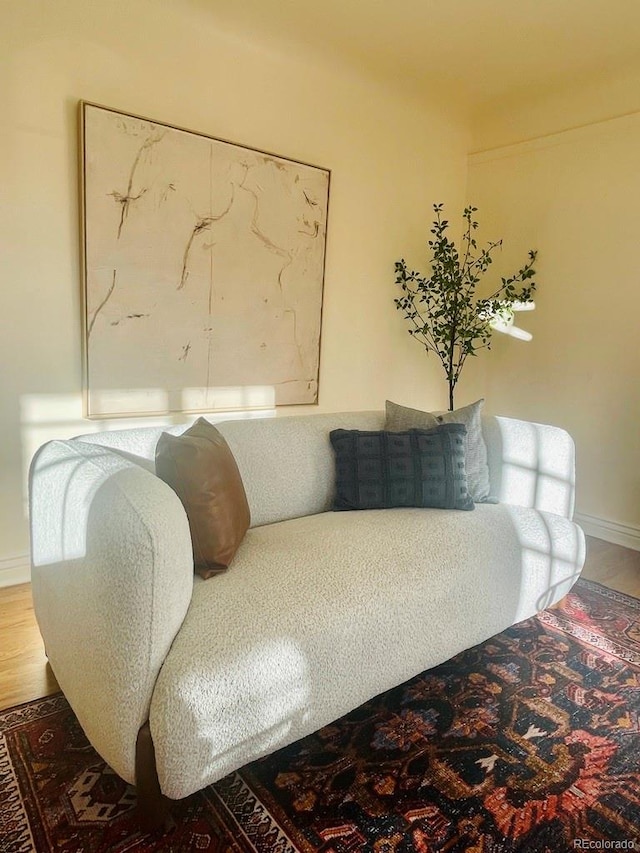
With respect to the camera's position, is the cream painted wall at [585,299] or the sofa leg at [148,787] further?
the cream painted wall at [585,299]

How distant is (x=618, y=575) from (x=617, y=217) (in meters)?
1.93

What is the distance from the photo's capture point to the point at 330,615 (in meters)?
1.45

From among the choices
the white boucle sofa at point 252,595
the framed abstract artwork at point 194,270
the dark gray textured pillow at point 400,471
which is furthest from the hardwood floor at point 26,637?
the dark gray textured pillow at point 400,471

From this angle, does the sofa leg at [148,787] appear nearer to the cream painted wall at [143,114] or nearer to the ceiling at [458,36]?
the cream painted wall at [143,114]

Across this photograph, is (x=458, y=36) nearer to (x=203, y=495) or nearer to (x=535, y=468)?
(x=535, y=468)

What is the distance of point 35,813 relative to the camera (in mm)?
1327

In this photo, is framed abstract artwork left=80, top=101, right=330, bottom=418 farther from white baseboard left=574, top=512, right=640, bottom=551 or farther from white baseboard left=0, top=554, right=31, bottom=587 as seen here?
white baseboard left=574, top=512, right=640, bottom=551

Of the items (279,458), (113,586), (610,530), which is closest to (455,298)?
(610,530)

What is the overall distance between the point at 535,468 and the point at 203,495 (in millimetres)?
1446

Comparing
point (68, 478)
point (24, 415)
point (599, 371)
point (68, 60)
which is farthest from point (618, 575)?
point (68, 60)

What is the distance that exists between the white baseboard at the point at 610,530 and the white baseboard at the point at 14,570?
9.64 feet

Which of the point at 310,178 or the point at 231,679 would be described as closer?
the point at 231,679

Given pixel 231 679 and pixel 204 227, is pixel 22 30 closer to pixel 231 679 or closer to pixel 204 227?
pixel 204 227

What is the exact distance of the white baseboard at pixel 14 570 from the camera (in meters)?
2.47
